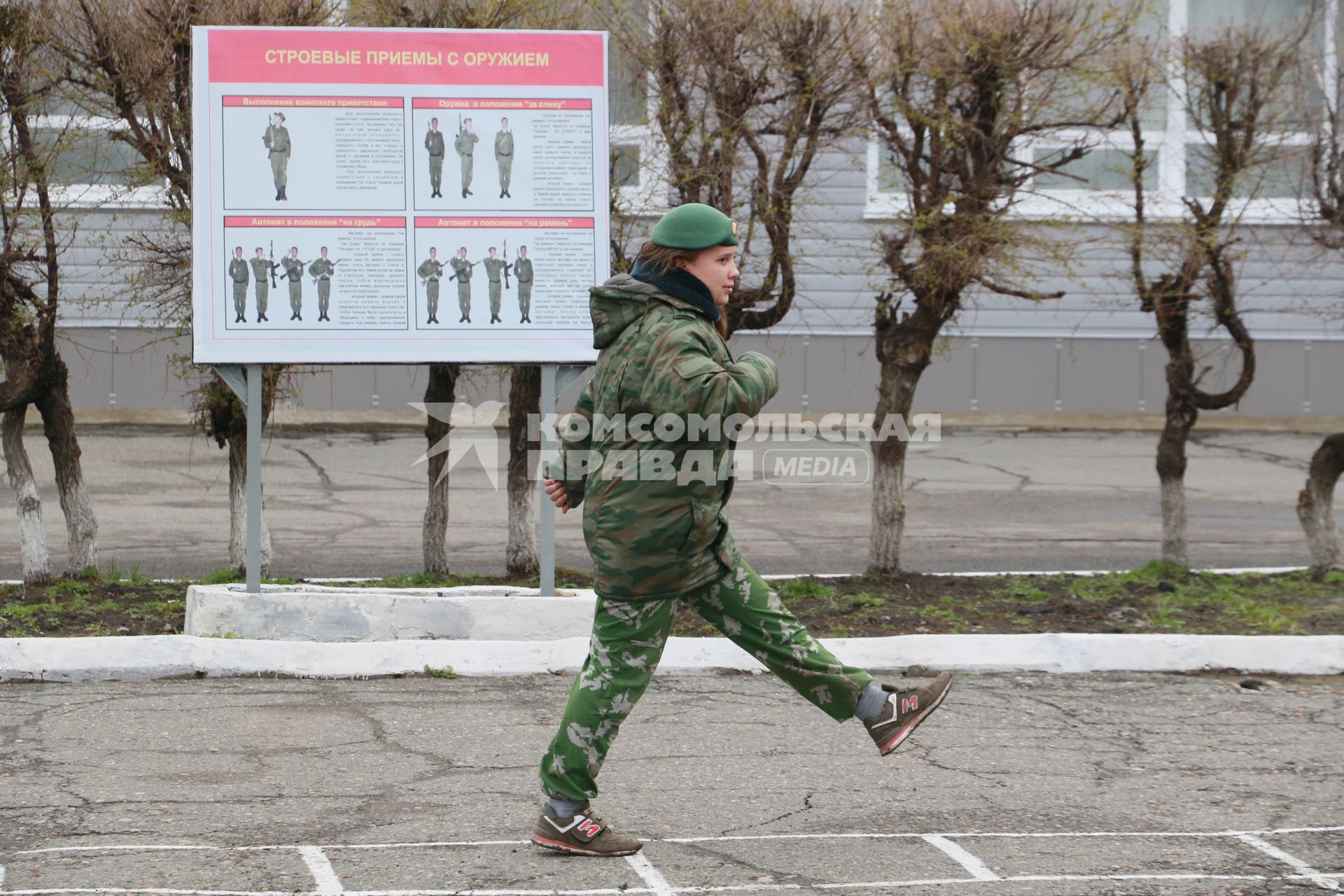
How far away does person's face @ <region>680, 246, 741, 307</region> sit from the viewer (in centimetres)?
432

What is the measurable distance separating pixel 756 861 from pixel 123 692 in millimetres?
3225

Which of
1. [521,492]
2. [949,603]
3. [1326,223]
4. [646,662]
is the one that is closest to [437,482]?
[521,492]

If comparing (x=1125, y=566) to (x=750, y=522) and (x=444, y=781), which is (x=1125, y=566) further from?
(x=444, y=781)

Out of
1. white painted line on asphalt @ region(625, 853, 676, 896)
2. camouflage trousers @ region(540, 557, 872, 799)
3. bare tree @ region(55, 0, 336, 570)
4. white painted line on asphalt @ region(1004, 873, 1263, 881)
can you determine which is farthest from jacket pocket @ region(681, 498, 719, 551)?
bare tree @ region(55, 0, 336, 570)

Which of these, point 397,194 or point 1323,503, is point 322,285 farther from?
point 1323,503

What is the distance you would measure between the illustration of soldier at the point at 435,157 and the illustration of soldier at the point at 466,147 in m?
0.08

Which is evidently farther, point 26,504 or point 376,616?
point 26,504

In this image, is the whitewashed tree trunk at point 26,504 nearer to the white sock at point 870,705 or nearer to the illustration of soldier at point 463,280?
the illustration of soldier at point 463,280

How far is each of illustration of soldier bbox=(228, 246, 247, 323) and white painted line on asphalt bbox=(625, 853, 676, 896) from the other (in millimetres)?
3950

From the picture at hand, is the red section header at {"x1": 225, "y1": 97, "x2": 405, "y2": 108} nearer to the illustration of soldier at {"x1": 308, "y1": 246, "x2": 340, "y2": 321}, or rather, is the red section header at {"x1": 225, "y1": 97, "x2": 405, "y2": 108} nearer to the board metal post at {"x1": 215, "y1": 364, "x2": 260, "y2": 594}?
the illustration of soldier at {"x1": 308, "y1": 246, "x2": 340, "y2": 321}

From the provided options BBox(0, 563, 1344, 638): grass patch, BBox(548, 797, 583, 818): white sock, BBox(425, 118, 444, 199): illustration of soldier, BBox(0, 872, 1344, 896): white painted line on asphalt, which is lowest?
BBox(0, 563, 1344, 638): grass patch

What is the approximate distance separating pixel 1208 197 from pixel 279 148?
5.80 metres

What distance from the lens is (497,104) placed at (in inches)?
292

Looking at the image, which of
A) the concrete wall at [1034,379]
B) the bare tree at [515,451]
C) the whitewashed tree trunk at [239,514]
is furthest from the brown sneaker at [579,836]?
the concrete wall at [1034,379]
